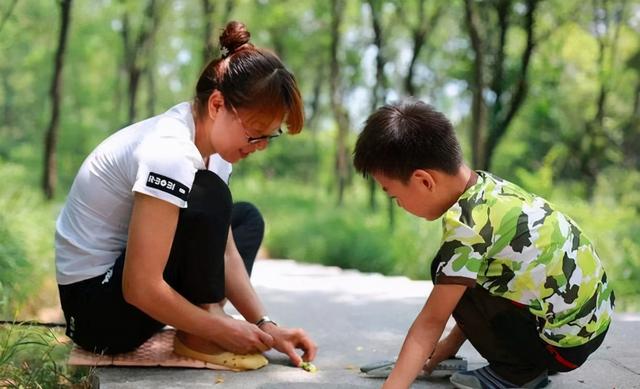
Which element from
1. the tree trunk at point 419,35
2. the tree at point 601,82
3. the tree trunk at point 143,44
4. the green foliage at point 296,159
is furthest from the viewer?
the green foliage at point 296,159

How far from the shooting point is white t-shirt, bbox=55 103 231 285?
2.03m

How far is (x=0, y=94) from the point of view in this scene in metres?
25.7

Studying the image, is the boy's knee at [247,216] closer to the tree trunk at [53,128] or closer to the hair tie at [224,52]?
the hair tie at [224,52]

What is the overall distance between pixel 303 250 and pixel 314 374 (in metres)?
5.70

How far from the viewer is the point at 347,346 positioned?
2.65 meters

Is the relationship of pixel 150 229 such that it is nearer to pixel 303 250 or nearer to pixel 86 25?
pixel 303 250

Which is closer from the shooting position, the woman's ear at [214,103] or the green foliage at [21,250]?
the woman's ear at [214,103]

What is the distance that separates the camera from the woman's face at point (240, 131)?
2074 mm

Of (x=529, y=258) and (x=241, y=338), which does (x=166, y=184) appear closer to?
(x=241, y=338)

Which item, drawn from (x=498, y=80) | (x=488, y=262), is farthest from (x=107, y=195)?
(x=498, y=80)

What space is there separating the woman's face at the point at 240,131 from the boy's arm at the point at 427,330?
680mm

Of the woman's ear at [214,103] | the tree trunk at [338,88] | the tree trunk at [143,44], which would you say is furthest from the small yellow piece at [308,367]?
the tree trunk at [143,44]

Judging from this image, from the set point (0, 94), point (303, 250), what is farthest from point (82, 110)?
point (303, 250)

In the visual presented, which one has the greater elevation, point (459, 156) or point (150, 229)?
point (459, 156)
